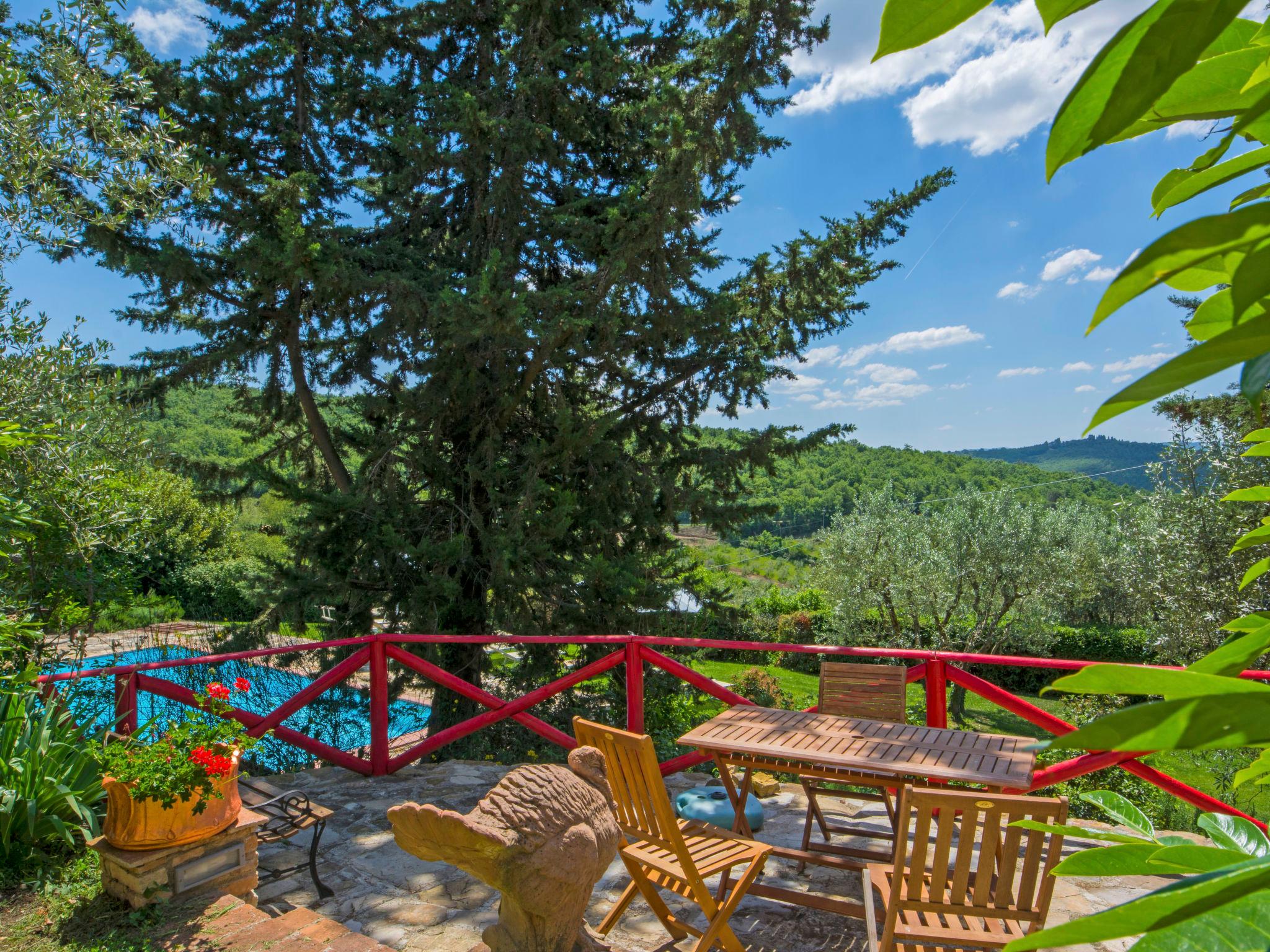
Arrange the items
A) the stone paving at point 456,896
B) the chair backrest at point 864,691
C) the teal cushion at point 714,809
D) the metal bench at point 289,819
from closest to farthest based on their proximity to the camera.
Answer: the stone paving at point 456,896, the metal bench at point 289,819, the teal cushion at point 714,809, the chair backrest at point 864,691

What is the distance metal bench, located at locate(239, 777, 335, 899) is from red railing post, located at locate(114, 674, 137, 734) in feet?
3.72

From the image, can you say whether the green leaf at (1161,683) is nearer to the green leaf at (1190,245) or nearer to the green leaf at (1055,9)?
the green leaf at (1190,245)

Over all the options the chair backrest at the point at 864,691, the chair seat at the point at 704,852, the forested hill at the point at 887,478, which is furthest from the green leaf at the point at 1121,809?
A: the forested hill at the point at 887,478

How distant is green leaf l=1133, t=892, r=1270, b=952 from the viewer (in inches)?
11.5

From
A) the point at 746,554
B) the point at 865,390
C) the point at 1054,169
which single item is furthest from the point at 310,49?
the point at 746,554

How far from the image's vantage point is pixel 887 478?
2805 centimetres

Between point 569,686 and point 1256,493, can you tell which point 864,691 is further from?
point 1256,493

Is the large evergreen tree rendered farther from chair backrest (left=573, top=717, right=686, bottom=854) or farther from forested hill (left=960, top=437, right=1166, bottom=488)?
forested hill (left=960, top=437, right=1166, bottom=488)

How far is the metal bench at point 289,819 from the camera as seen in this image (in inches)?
154

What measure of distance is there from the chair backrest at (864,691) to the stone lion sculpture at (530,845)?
2218 mm

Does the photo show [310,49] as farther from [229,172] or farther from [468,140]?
[468,140]

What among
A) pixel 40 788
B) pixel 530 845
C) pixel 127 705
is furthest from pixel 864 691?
pixel 127 705

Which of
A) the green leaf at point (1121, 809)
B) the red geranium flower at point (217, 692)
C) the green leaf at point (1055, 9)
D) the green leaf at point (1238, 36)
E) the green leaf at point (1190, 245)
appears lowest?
the red geranium flower at point (217, 692)

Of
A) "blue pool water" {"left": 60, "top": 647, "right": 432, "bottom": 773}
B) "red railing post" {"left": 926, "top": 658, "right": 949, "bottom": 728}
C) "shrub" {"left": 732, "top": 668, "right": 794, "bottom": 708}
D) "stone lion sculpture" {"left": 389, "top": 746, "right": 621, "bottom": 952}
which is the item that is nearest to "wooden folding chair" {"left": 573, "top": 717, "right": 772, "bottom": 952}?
"stone lion sculpture" {"left": 389, "top": 746, "right": 621, "bottom": 952}
